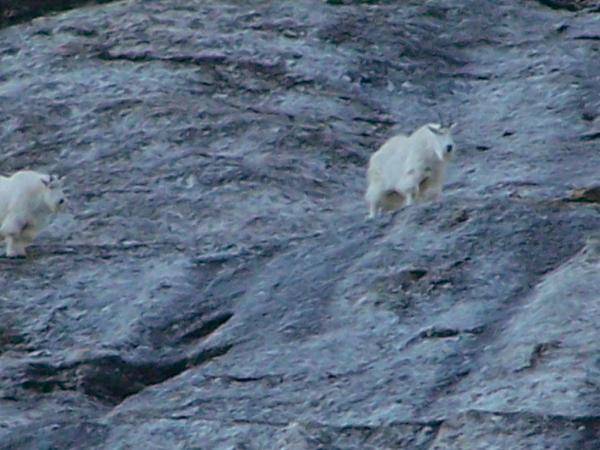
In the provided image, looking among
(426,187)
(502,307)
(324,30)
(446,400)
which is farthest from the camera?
(324,30)

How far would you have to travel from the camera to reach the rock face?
46.7ft

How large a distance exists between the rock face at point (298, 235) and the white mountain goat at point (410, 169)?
1.69 ft

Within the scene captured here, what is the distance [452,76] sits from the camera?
22312 millimetres

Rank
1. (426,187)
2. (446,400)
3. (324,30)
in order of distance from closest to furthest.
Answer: (446,400) → (426,187) → (324,30)

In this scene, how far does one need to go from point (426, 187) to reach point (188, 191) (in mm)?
2441

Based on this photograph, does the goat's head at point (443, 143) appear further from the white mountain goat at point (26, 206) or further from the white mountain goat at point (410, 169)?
the white mountain goat at point (26, 206)

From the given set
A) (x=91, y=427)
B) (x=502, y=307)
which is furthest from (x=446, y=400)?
(x=91, y=427)

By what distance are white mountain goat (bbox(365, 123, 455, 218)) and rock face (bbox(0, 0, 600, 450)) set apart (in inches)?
20.3

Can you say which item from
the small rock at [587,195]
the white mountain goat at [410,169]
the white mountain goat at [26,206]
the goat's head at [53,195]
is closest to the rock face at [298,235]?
the small rock at [587,195]

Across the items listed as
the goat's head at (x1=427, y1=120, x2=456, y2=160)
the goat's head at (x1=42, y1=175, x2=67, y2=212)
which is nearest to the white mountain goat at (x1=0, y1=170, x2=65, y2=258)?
the goat's head at (x1=42, y1=175, x2=67, y2=212)

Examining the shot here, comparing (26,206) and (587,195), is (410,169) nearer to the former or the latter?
(587,195)

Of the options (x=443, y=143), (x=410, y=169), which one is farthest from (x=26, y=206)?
(x=443, y=143)

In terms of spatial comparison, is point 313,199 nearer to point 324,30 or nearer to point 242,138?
point 242,138

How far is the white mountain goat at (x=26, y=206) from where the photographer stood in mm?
17922
